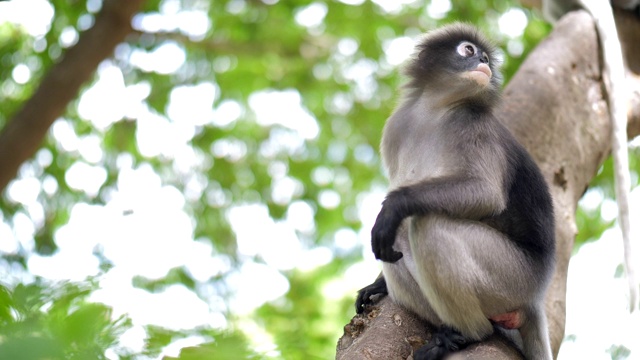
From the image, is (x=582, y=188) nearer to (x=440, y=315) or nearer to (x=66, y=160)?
(x=440, y=315)

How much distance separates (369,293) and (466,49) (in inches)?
51.9

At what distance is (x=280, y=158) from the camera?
27.8ft

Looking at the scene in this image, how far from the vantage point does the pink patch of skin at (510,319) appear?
312 centimetres

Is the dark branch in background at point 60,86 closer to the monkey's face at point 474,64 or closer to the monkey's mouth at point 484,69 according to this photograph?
the monkey's face at point 474,64

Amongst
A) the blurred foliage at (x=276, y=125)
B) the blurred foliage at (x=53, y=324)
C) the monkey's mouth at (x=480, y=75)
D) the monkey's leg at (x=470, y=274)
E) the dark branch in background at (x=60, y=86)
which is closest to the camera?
the blurred foliage at (x=53, y=324)

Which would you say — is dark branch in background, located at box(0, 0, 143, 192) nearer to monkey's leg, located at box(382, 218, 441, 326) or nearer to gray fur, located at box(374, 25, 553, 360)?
Result: gray fur, located at box(374, 25, 553, 360)

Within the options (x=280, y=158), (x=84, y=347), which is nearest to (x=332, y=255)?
(x=280, y=158)

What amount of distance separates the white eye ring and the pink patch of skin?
1.35 m

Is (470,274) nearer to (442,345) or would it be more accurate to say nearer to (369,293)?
(442,345)

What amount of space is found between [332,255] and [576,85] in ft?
13.6

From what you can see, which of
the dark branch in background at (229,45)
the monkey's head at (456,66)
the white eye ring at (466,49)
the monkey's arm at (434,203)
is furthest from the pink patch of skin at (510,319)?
the dark branch in background at (229,45)

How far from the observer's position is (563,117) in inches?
174

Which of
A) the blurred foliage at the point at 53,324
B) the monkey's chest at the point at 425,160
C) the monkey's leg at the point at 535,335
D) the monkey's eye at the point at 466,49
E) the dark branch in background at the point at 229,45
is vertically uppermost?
the dark branch in background at the point at 229,45

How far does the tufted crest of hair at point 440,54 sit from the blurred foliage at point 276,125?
2.99 meters
